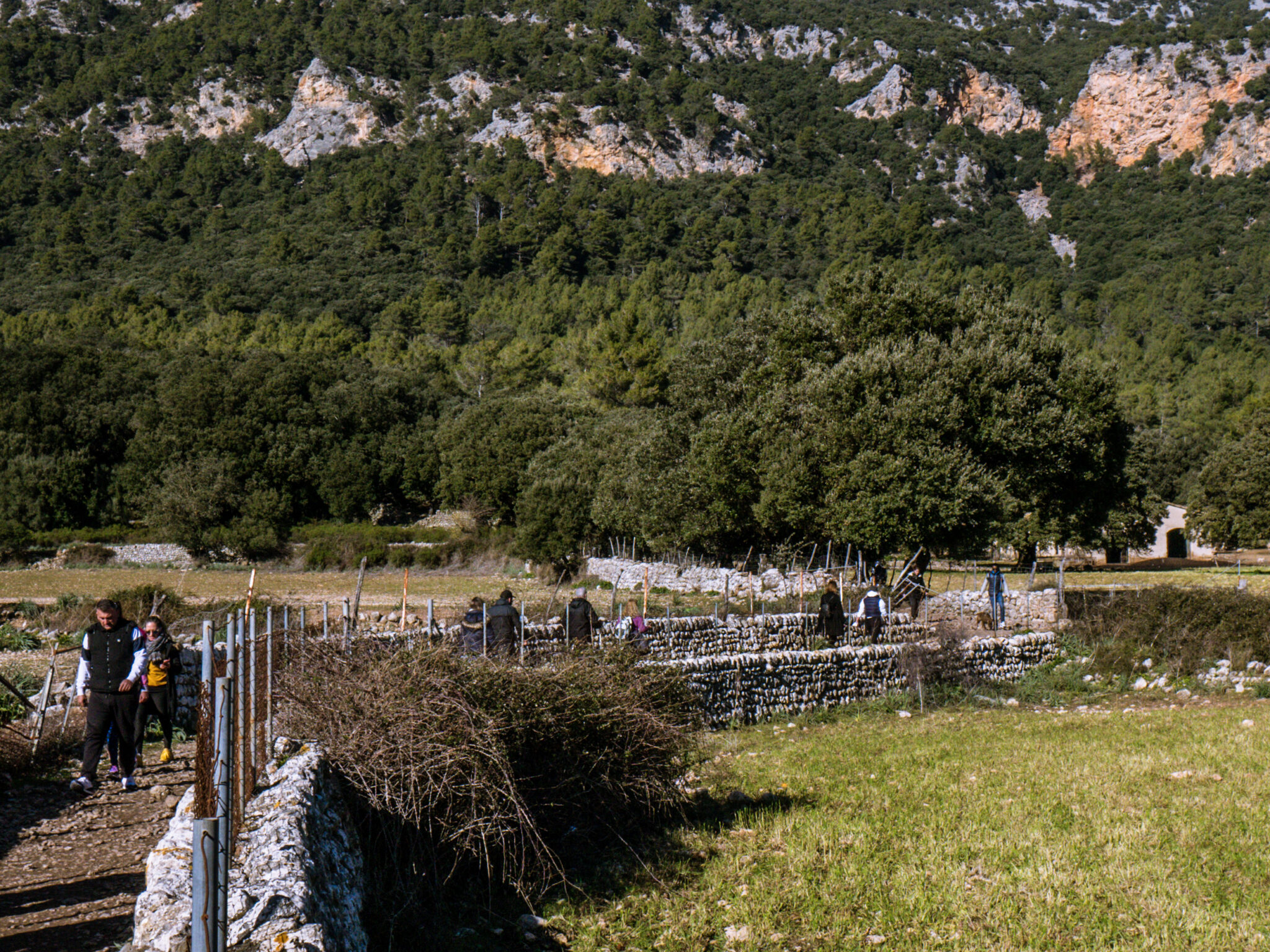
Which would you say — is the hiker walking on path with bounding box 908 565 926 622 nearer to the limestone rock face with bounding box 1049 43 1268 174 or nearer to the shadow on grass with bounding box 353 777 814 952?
the shadow on grass with bounding box 353 777 814 952

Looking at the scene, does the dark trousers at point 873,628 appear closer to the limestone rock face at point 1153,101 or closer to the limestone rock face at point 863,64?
the limestone rock face at point 1153,101

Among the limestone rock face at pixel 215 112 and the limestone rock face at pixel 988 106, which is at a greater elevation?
the limestone rock face at pixel 988 106

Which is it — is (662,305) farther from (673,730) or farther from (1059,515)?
(673,730)

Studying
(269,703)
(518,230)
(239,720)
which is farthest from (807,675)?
(518,230)

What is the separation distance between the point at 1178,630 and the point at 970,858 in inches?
557

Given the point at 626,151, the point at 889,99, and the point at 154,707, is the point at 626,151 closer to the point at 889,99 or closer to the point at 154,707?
the point at 889,99

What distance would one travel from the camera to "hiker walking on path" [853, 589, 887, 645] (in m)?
18.0

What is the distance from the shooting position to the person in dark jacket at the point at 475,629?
38.6 feet

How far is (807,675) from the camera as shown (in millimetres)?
15375

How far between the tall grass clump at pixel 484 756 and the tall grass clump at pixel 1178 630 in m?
13.5

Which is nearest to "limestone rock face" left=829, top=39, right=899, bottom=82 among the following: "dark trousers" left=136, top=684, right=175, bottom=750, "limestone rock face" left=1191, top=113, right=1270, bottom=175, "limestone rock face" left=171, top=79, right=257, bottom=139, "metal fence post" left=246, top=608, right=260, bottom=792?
"limestone rock face" left=1191, top=113, right=1270, bottom=175

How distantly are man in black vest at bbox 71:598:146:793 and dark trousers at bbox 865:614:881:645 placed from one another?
39.6 ft

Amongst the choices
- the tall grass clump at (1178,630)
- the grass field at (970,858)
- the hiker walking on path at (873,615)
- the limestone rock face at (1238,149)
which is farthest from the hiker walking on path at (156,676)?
A: the limestone rock face at (1238,149)

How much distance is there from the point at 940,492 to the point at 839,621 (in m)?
8.54
